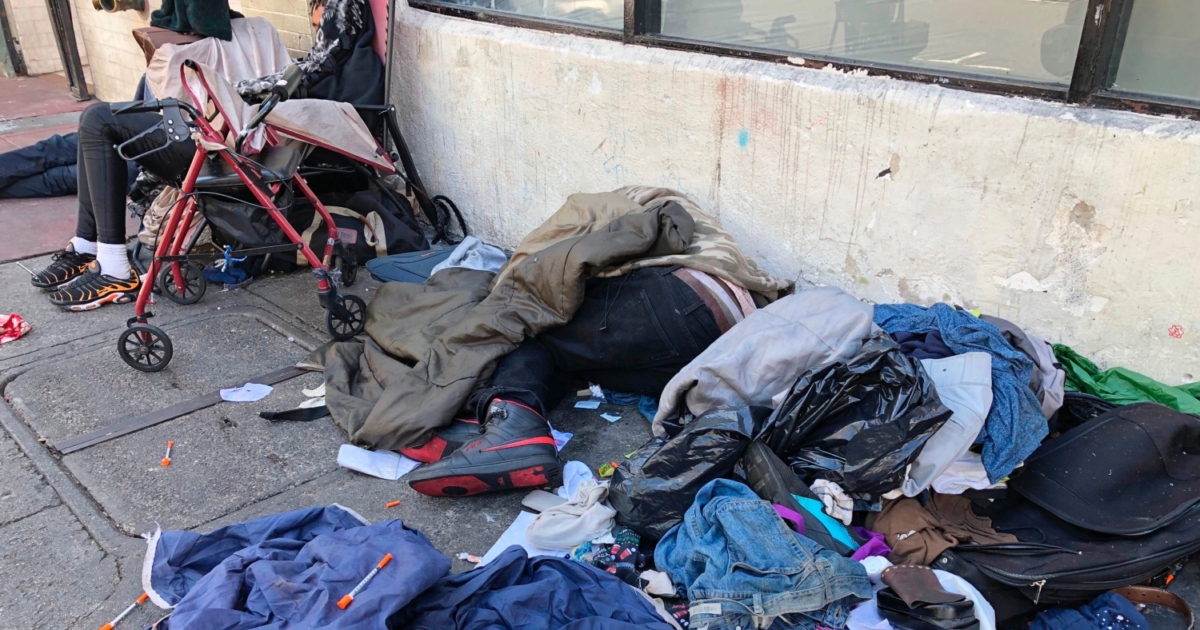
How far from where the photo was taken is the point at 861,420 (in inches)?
101

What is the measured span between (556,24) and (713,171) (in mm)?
→ 1224

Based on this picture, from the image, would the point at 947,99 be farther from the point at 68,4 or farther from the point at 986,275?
the point at 68,4

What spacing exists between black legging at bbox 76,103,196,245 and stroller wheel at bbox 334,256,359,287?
836 millimetres

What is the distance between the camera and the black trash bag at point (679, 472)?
2568 millimetres

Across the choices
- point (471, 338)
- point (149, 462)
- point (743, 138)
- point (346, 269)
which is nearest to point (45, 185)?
point (346, 269)

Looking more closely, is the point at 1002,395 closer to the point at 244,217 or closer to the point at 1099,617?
the point at 1099,617

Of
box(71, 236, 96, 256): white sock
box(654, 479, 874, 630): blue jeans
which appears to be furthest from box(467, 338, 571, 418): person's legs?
box(71, 236, 96, 256): white sock

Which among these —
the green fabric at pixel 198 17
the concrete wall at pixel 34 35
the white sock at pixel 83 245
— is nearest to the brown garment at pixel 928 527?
the white sock at pixel 83 245

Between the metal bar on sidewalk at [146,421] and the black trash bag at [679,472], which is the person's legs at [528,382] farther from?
the metal bar on sidewalk at [146,421]

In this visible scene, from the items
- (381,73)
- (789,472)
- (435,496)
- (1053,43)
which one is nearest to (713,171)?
(1053,43)

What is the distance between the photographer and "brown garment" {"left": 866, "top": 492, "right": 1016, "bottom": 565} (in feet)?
7.93

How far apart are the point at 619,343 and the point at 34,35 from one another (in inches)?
377

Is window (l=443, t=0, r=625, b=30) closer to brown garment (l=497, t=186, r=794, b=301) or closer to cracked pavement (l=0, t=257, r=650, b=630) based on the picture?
brown garment (l=497, t=186, r=794, b=301)

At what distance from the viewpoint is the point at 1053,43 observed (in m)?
2.84
